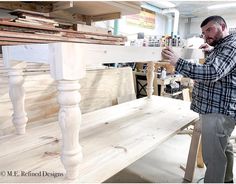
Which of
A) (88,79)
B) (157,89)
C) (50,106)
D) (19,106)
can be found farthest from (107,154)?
(157,89)

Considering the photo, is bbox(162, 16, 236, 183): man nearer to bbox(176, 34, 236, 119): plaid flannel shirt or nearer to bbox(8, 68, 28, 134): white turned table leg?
bbox(176, 34, 236, 119): plaid flannel shirt

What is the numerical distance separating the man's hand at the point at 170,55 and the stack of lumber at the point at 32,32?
0.43 metres

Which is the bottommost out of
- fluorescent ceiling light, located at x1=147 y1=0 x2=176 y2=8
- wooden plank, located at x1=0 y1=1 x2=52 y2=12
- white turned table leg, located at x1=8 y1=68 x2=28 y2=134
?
white turned table leg, located at x1=8 y1=68 x2=28 y2=134

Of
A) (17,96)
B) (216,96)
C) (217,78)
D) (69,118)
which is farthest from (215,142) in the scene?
(17,96)

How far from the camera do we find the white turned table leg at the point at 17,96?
0.85 meters

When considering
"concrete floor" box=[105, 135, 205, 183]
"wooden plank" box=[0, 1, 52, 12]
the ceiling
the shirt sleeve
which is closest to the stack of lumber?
"wooden plank" box=[0, 1, 52, 12]

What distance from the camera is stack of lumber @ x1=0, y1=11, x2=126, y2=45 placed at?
0.85m

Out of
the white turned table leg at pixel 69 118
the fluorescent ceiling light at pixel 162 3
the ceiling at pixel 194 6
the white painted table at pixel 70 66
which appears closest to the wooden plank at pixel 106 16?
the white painted table at pixel 70 66

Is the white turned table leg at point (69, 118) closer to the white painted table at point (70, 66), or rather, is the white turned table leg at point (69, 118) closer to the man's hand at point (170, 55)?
the white painted table at point (70, 66)

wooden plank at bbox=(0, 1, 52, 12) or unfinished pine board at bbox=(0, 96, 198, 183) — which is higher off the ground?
wooden plank at bbox=(0, 1, 52, 12)

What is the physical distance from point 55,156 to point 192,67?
668mm

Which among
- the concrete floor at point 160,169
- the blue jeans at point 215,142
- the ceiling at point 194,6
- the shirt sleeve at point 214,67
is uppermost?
the ceiling at point 194,6

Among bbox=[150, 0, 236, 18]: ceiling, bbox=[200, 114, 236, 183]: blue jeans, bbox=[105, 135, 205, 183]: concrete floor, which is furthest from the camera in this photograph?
bbox=[150, 0, 236, 18]: ceiling

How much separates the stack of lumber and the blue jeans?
750 millimetres
